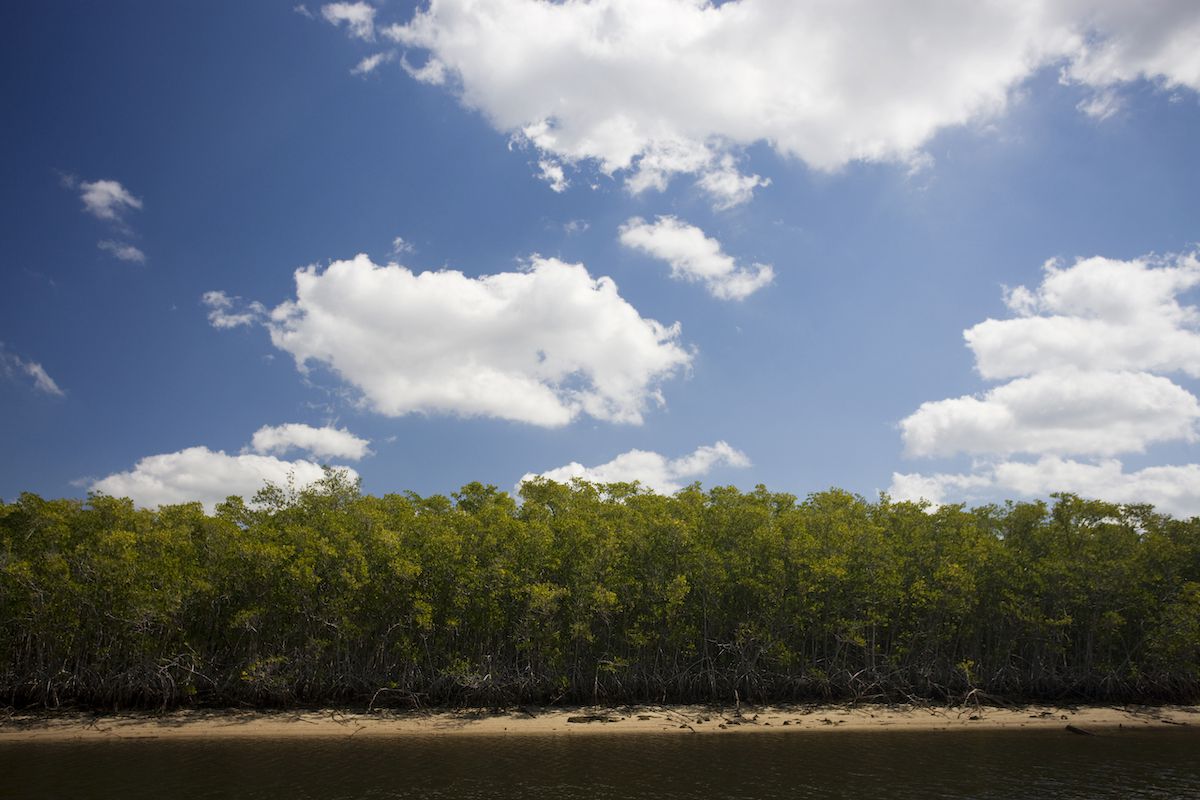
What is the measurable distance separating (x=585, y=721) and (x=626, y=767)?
37.2 ft

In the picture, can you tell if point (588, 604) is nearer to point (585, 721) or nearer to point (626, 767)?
point (585, 721)

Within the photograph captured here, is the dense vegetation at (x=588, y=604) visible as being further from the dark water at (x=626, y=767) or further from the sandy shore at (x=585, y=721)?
Answer: the dark water at (x=626, y=767)

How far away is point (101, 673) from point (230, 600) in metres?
7.86

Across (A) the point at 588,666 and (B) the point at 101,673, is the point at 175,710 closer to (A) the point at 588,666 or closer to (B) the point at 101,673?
(B) the point at 101,673

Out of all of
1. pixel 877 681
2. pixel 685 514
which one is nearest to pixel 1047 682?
pixel 877 681

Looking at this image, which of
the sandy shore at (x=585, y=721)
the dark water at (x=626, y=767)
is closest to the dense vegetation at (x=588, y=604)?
the sandy shore at (x=585, y=721)

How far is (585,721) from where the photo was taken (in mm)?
38781

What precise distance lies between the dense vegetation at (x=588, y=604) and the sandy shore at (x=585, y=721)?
134 centimetres

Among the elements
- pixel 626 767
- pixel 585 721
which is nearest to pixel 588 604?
pixel 585 721

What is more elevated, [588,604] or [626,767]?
[588,604]

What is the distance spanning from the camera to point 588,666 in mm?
42688

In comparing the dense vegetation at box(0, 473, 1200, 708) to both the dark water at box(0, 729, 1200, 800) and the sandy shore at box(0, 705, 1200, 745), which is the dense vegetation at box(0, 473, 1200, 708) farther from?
the dark water at box(0, 729, 1200, 800)

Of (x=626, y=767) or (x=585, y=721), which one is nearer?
(x=626, y=767)

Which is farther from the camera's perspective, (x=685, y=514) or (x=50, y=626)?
(x=685, y=514)
